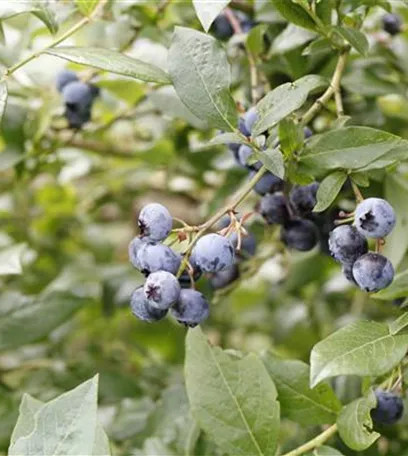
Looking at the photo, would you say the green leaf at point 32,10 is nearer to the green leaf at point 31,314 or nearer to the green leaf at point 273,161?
the green leaf at point 273,161

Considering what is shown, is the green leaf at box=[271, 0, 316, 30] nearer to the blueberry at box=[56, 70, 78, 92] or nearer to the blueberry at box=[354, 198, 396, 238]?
the blueberry at box=[354, 198, 396, 238]

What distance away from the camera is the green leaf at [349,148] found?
0.78m

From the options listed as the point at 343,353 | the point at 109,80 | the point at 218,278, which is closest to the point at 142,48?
the point at 109,80

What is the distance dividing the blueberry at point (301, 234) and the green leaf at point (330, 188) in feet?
0.39

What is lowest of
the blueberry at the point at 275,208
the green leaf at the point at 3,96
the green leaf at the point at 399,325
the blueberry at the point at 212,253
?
the blueberry at the point at 275,208

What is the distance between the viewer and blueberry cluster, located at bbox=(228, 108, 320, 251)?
0.87m

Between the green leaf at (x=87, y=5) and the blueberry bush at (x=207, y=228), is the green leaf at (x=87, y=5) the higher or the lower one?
the higher one

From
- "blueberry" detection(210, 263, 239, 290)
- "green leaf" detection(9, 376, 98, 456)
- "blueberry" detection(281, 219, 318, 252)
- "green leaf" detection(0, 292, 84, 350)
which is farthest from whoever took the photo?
"green leaf" detection(0, 292, 84, 350)

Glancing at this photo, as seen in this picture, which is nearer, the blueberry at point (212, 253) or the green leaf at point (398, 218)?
the blueberry at point (212, 253)

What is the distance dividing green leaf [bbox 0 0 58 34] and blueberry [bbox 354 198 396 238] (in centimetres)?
34

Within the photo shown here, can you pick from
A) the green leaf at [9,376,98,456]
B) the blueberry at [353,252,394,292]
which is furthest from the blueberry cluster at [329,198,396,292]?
the green leaf at [9,376,98,456]

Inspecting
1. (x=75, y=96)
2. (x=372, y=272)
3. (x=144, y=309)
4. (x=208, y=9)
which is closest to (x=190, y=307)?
(x=144, y=309)

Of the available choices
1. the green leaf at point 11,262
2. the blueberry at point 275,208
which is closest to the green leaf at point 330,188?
the blueberry at point 275,208

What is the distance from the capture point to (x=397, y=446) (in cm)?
114
